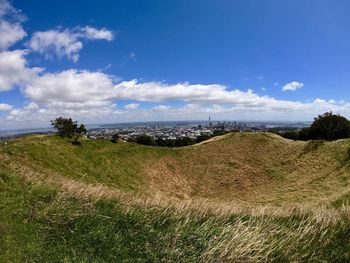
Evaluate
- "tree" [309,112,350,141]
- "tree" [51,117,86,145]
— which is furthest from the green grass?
"tree" [309,112,350,141]

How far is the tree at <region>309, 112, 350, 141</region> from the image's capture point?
87.5 metres

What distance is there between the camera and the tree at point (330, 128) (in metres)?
87.5

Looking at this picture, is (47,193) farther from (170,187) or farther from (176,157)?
(176,157)

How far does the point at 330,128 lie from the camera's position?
288 ft

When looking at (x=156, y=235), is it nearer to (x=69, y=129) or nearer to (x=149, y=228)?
(x=149, y=228)

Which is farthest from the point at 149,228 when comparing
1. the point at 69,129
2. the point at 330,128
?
the point at 330,128

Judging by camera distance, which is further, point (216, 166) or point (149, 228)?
point (216, 166)

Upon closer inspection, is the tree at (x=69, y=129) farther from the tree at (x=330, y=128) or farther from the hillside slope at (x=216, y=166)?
the tree at (x=330, y=128)

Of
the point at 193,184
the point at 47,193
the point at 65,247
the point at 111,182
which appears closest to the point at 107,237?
the point at 65,247

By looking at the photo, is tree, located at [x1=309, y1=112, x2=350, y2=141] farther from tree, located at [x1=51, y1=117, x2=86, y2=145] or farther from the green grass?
the green grass

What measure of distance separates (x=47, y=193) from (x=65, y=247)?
465cm

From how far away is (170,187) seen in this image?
2051 inches

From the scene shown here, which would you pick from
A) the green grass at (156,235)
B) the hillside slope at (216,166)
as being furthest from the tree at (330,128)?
the green grass at (156,235)

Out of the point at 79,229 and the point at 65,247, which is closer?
the point at 65,247
